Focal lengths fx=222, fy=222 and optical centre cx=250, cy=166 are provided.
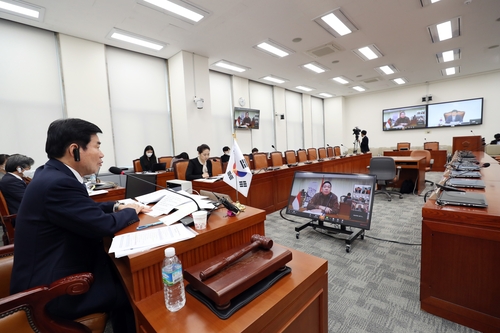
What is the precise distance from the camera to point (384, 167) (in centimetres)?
437

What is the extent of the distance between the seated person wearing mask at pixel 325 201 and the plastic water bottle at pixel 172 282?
6.84 ft

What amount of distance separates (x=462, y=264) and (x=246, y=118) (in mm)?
6798

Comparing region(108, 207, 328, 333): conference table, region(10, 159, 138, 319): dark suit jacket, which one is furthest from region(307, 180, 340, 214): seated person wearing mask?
region(10, 159, 138, 319): dark suit jacket

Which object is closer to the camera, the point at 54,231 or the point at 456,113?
the point at 54,231

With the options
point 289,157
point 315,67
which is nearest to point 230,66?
point 315,67

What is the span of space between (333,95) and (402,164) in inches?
291

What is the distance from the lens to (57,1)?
335 centimetres

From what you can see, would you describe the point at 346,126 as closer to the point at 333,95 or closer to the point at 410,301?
the point at 333,95

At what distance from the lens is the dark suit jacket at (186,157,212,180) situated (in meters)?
3.58

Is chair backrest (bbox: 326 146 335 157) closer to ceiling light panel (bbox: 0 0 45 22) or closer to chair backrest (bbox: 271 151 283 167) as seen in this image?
chair backrest (bbox: 271 151 283 167)

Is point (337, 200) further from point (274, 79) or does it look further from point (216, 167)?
point (274, 79)

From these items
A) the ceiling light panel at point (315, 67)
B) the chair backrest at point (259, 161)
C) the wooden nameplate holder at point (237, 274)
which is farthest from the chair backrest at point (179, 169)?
the ceiling light panel at point (315, 67)

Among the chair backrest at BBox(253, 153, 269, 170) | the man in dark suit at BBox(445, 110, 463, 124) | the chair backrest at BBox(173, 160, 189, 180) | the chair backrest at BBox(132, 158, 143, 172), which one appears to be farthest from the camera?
the man in dark suit at BBox(445, 110, 463, 124)

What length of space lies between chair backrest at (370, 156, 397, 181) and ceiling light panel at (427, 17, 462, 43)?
298cm
